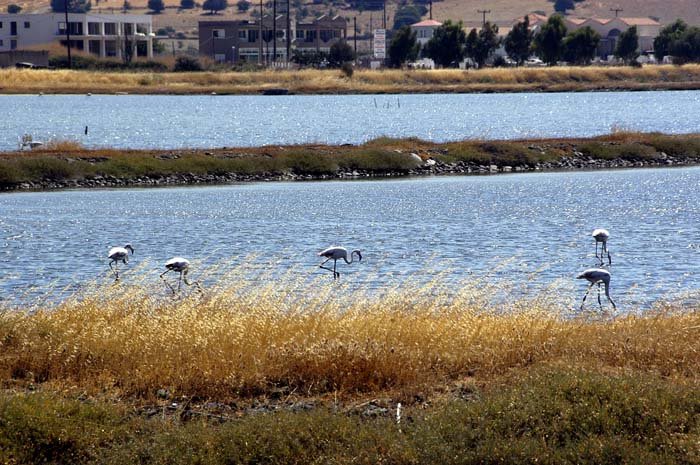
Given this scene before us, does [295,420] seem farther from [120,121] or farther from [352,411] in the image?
[120,121]

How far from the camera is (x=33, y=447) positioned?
10539mm

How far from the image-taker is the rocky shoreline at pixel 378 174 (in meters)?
43.3

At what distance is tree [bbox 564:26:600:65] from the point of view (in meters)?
145

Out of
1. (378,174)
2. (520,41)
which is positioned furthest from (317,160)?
(520,41)

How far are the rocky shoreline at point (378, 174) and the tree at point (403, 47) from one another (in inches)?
3632

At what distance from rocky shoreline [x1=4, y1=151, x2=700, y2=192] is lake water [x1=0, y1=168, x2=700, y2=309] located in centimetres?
150

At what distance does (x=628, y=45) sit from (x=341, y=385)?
142945 mm

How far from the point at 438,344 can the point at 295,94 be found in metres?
116

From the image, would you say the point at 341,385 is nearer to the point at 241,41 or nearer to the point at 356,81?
the point at 356,81

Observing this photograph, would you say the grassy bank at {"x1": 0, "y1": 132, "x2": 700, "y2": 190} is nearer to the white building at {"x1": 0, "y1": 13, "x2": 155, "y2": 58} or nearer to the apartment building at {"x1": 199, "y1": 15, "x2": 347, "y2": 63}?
the white building at {"x1": 0, "y1": 13, "x2": 155, "y2": 58}

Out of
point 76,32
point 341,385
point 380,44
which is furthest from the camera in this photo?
point 380,44

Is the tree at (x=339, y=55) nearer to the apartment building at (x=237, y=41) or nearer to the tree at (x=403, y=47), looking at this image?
the tree at (x=403, y=47)

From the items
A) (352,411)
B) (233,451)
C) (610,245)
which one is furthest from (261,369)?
(610,245)

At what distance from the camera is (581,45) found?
479ft
